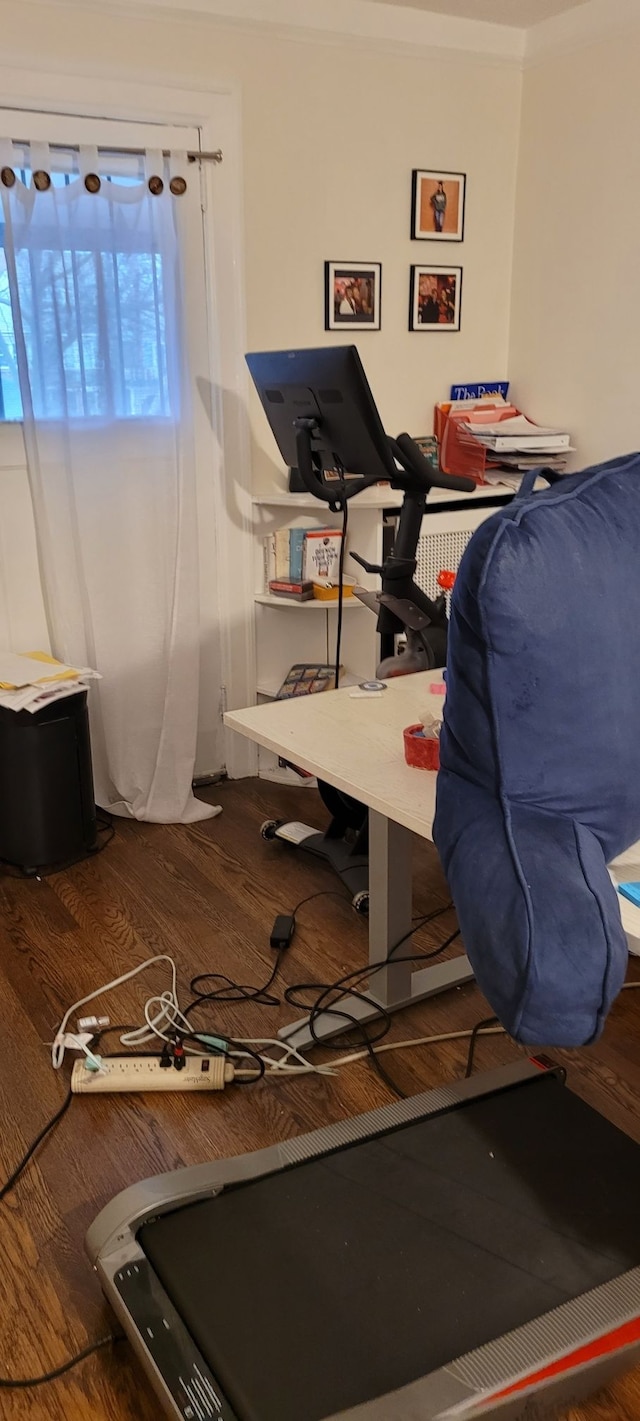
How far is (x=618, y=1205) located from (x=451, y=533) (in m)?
2.41

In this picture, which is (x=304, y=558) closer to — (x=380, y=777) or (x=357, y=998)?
(x=357, y=998)

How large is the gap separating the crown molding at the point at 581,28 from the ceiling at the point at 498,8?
31mm

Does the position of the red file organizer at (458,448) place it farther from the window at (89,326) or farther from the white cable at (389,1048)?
the white cable at (389,1048)

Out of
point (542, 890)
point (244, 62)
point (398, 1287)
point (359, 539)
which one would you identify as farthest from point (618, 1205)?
point (244, 62)

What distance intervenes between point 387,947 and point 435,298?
7.73 ft

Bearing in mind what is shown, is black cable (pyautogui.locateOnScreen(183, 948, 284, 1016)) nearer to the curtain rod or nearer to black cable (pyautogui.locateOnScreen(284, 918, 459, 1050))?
black cable (pyautogui.locateOnScreen(284, 918, 459, 1050))

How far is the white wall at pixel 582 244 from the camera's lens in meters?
3.28

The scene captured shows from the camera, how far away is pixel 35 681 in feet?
9.43

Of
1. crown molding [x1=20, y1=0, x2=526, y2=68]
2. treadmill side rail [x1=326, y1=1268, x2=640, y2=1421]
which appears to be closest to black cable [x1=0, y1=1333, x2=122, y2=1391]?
treadmill side rail [x1=326, y1=1268, x2=640, y2=1421]

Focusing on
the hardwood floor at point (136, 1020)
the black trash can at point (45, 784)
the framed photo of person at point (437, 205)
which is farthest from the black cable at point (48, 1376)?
the framed photo of person at point (437, 205)

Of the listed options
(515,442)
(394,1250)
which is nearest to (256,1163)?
(394,1250)

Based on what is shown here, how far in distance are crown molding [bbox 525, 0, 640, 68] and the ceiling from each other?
3 centimetres

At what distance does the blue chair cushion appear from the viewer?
1237 millimetres

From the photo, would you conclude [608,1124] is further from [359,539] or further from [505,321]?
[505,321]
